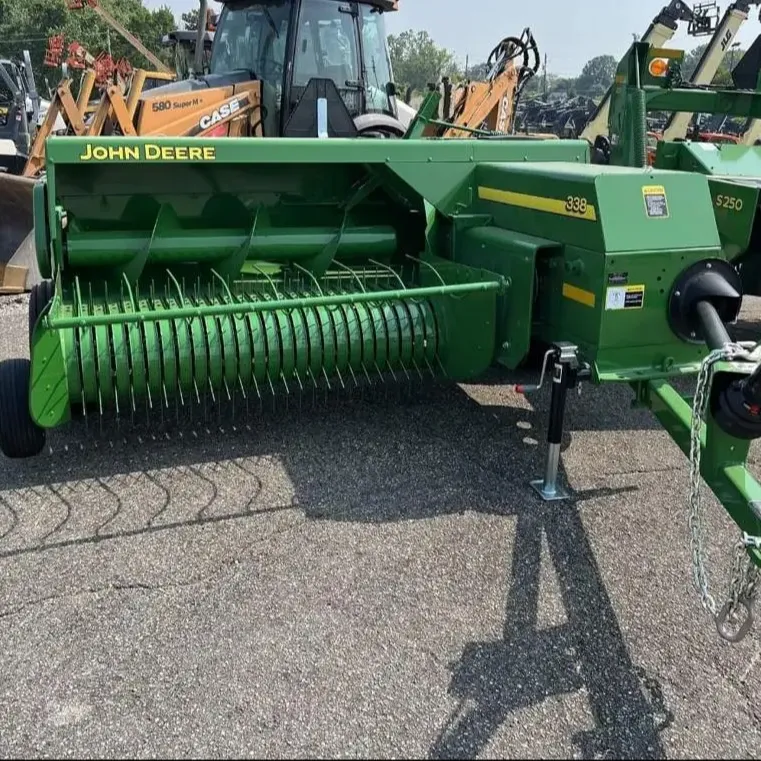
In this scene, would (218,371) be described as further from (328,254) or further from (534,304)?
(534,304)

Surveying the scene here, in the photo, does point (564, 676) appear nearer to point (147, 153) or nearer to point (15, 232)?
point (147, 153)

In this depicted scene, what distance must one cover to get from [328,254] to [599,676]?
254 cm

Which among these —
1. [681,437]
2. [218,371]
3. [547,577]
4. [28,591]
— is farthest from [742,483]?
[28,591]

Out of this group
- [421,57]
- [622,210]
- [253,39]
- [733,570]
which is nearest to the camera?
[733,570]

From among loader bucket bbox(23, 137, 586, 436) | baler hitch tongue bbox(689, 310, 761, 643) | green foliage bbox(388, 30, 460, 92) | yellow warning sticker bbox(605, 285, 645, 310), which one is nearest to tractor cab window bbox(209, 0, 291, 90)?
loader bucket bbox(23, 137, 586, 436)

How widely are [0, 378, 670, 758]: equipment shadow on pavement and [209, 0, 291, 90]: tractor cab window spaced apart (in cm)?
327

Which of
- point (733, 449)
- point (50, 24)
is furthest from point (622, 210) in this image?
point (50, 24)

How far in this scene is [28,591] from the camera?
265 cm

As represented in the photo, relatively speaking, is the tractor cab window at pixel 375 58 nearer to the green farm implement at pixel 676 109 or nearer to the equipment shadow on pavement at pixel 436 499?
the green farm implement at pixel 676 109

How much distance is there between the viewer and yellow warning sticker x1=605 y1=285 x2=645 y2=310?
10.3 ft

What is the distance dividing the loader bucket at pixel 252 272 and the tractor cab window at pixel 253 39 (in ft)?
7.78

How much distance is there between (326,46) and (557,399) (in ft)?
13.6

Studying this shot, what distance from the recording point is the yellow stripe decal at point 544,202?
319 cm

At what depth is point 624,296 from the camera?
3.14 meters
